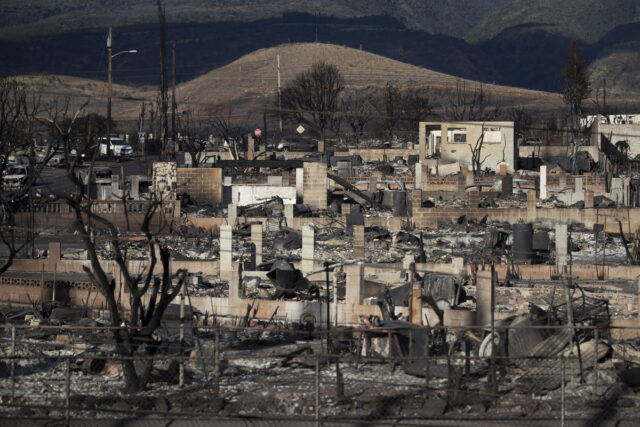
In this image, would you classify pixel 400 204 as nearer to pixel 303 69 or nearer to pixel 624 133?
pixel 624 133

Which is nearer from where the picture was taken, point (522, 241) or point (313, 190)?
point (522, 241)

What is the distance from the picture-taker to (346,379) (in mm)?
15555

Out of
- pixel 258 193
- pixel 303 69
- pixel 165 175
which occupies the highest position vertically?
pixel 303 69

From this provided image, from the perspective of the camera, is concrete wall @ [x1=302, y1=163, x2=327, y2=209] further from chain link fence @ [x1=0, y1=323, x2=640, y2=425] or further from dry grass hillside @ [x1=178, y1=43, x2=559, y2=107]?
dry grass hillside @ [x1=178, y1=43, x2=559, y2=107]

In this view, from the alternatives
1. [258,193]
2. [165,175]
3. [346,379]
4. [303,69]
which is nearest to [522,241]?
[258,193]

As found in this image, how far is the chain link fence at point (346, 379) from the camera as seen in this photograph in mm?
14383

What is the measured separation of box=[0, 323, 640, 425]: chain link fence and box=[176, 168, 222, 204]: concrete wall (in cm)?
2086

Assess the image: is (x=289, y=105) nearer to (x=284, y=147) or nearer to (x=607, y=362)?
(x=284, y=147)

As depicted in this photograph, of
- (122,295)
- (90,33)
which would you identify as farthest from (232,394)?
(90,33)

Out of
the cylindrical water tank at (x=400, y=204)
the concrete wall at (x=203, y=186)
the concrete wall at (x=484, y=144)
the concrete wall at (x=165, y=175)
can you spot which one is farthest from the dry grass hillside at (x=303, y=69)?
the cylindrical water tank at (x=400, y=204)

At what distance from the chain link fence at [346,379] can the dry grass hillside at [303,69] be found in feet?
323

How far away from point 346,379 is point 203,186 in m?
24.1

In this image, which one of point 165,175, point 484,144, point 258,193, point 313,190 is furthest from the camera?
point 484,144

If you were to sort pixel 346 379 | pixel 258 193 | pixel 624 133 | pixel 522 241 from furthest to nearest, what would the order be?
pixel 624 133 → pixel 258 193 → pixel 522 241 → pixel 346 379
